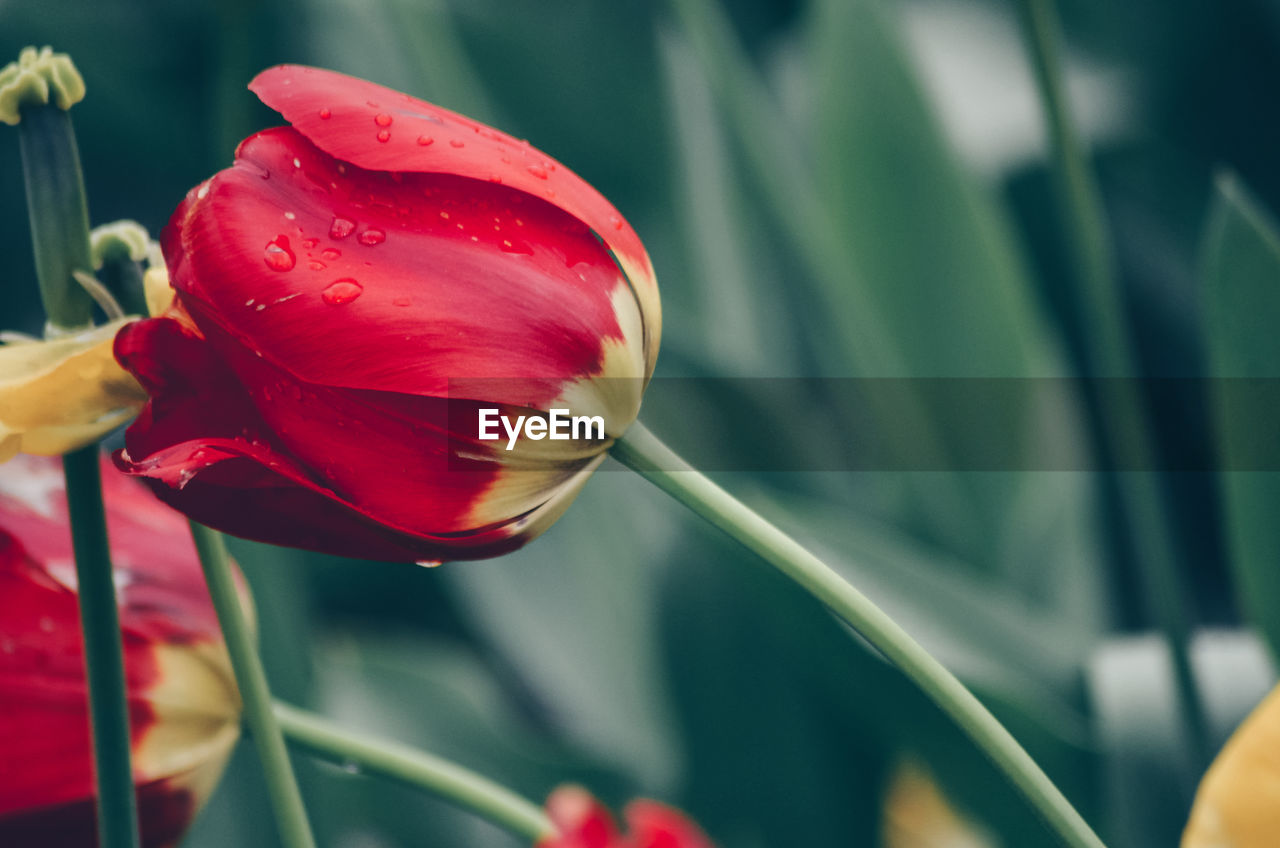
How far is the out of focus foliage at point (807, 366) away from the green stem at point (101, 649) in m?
0.24

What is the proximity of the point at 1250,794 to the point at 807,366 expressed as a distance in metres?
0.44

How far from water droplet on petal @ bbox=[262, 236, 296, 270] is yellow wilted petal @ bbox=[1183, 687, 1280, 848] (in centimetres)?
15

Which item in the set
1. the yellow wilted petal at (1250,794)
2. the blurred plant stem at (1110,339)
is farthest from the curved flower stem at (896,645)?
the blurred plant stem at (1110,339)

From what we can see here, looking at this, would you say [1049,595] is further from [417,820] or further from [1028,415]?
[417,820]

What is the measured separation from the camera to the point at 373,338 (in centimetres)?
16

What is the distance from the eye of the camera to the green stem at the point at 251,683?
0.55 ft

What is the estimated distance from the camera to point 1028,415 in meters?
0.54

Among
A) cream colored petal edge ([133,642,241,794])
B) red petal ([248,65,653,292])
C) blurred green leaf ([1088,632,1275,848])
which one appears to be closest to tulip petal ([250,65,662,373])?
red petal ([248,65,653,292])

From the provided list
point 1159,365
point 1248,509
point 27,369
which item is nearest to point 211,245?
point 27,369

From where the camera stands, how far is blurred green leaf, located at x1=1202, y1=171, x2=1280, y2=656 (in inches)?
11.6

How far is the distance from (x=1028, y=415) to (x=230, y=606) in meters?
0.44

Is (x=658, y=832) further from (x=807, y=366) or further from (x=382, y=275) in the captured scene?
(x=807, y=366)

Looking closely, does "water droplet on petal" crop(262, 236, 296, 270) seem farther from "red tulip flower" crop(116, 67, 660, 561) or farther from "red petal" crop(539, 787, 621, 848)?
"red petal" crop(539, 787, 621, 848)

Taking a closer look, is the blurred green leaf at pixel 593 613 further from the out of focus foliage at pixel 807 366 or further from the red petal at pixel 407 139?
the red petal at pixel 407 139
